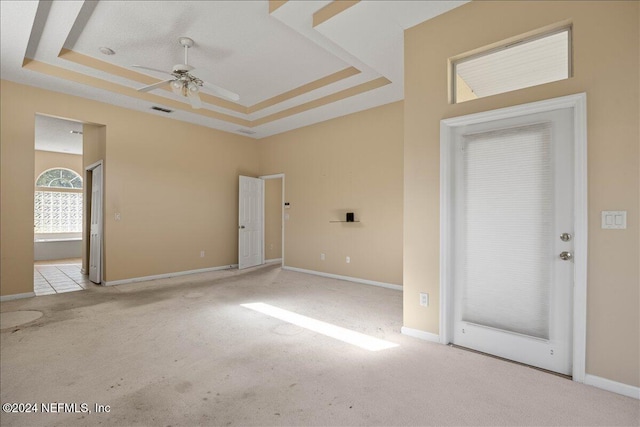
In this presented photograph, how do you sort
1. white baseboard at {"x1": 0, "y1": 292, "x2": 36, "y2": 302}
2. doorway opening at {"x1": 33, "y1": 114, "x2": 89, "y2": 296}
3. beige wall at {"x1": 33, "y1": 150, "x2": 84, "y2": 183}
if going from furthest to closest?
beige wall at {"x1": 33, "y1": 150, "x2": 84, "y2": 183}, doorway opening at {"x1": 33, "y1": 114, "x2": 89, "y2": 296}, white baseboard at {"x1": 0, "y1": 292, "x2": 36, "y2": 302}

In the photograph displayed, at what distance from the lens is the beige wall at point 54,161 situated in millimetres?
9146

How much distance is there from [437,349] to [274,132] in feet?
18.1

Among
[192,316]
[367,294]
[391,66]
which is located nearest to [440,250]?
[367,294]

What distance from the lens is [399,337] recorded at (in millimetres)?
3025

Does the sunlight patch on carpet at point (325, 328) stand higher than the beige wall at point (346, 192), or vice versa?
the beige wall at point (346, 192)

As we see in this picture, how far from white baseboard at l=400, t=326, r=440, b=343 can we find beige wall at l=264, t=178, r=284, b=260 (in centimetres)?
516

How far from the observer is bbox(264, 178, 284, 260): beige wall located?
313 inches

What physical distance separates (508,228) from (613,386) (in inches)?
47.6

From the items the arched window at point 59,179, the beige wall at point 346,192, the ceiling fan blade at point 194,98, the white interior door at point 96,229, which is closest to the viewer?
the ceiling fan blade at point 194,98

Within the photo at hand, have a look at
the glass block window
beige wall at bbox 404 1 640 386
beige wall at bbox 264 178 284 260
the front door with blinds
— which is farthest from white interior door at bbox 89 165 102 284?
beige wall at bbox 404 1 640 386

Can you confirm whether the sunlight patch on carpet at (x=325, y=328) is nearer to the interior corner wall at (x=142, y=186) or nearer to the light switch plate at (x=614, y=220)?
the light switch plate at (x=614, y=220)

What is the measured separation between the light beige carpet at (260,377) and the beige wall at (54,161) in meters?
7.71

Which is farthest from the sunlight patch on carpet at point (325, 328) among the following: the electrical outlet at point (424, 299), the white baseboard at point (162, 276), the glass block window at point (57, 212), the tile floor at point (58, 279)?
the glass block window at point (57, 212)

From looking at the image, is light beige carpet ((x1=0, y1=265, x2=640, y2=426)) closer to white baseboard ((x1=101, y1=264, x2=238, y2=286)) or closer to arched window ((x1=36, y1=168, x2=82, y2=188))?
white baseboard ((x1=101, y1=264, x2=238, y2=286))
